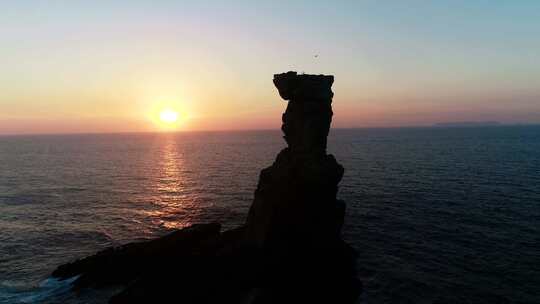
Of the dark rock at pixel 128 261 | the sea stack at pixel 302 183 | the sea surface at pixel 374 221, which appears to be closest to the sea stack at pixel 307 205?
the sea stack at pixel 302 183

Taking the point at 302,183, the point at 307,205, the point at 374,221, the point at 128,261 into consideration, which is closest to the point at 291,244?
the point at 307,205

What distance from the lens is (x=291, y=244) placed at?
1486 inches

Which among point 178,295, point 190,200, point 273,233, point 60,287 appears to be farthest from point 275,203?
point 190,200

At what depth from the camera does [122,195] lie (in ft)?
320

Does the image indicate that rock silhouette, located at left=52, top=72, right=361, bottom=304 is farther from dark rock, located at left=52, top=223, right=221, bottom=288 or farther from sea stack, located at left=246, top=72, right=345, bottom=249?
dark rock, located at left=52, top=223, right=221, bottom=288

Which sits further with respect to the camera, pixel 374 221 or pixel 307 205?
pixel 374 221

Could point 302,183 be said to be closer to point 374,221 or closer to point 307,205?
point 307,205

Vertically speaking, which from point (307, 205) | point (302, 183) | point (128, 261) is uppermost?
point (302, 183)

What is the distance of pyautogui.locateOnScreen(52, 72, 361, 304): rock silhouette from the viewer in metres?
36.0

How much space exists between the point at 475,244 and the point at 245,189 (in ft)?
177

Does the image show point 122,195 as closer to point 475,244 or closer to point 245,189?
point 245,189

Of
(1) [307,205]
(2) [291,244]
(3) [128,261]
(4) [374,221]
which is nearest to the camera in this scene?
(2) [291,244]

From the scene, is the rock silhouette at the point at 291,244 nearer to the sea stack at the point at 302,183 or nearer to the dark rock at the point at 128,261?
the sea stack at the point at 302,183

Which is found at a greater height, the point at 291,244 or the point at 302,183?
the point at 302,183
